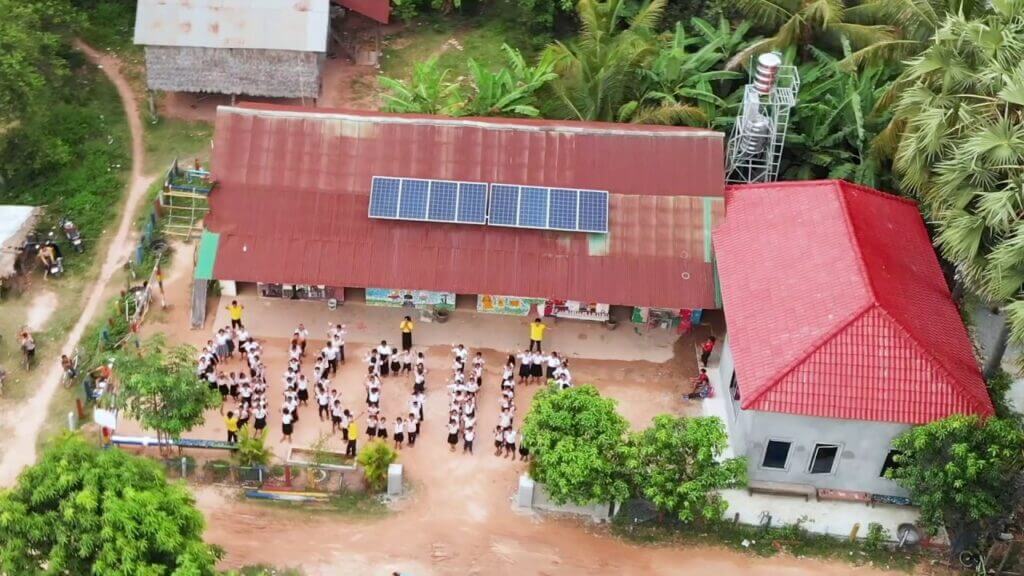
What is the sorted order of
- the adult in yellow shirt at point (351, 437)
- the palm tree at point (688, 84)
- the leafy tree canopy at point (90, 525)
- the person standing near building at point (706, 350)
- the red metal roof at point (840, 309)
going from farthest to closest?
1. the palm tree at point (688, 84)
2. the person standing near building at point (706, 350)
3. the adult in yellow shirt at point (351, 437)
4. the red metal roof at point (840, 309)
5. the leafy tree canopy at point (90, 525)

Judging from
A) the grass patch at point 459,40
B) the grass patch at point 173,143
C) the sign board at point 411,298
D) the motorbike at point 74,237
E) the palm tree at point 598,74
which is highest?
the grass patch at point 459,40

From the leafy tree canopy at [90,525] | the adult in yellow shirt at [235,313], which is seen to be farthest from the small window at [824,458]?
the adult in yellow shirt at [235,313]

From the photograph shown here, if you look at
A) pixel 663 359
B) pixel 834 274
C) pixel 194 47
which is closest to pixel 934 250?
pixel 834 274

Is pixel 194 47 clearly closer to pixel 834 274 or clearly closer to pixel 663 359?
pixel 663 359

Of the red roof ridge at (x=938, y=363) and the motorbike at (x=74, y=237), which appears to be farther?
the motorbike at (x=74, y=237)

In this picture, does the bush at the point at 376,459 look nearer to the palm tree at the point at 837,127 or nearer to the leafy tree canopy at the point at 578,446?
the leafy tree canopy at the point at 578,446

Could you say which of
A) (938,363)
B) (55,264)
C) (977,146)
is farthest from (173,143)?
(977,146)

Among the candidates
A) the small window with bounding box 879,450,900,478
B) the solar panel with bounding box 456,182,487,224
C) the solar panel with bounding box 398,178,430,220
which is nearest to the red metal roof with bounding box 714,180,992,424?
the small window with bounding box 879,450,900,478

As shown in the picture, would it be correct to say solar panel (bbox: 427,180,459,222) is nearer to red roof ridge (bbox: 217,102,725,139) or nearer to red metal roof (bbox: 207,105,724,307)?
red metal roof (bbox: 207,105,724,307)
